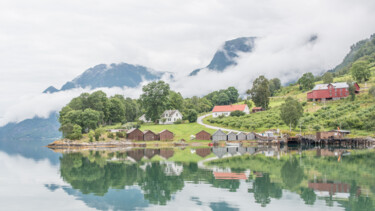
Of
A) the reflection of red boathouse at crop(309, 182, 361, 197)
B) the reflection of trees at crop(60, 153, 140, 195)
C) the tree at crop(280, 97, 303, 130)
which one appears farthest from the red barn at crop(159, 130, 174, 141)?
the reflection of red boathouse at crop(309, 182, 361, 197)

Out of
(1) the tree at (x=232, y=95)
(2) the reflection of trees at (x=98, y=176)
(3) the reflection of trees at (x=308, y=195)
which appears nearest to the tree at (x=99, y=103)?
(2) the reflection of trees at (x=98, y=176)

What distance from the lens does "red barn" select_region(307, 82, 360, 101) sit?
373 feet

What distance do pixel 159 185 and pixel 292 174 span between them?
49.7ft

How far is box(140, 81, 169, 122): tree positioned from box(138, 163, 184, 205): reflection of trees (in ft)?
237

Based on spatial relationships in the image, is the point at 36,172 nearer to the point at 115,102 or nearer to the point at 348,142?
the point at 348,142

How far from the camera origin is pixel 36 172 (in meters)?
45.5

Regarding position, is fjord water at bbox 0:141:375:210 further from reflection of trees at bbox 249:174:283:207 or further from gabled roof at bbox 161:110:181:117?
gabled roof at bbox 161:110:181:117

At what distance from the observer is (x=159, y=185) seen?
33188mm

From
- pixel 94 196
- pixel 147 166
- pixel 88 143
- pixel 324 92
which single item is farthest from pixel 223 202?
pixel 324 92

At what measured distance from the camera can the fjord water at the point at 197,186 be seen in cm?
2516

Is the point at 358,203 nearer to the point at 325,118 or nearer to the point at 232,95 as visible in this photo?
the point at 325,118

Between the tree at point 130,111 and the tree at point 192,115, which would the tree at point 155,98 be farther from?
the tree at point 130,111

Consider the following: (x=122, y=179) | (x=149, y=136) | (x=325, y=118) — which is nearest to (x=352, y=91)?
(x=325, y=118)

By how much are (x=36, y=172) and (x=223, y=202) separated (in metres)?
31.0
